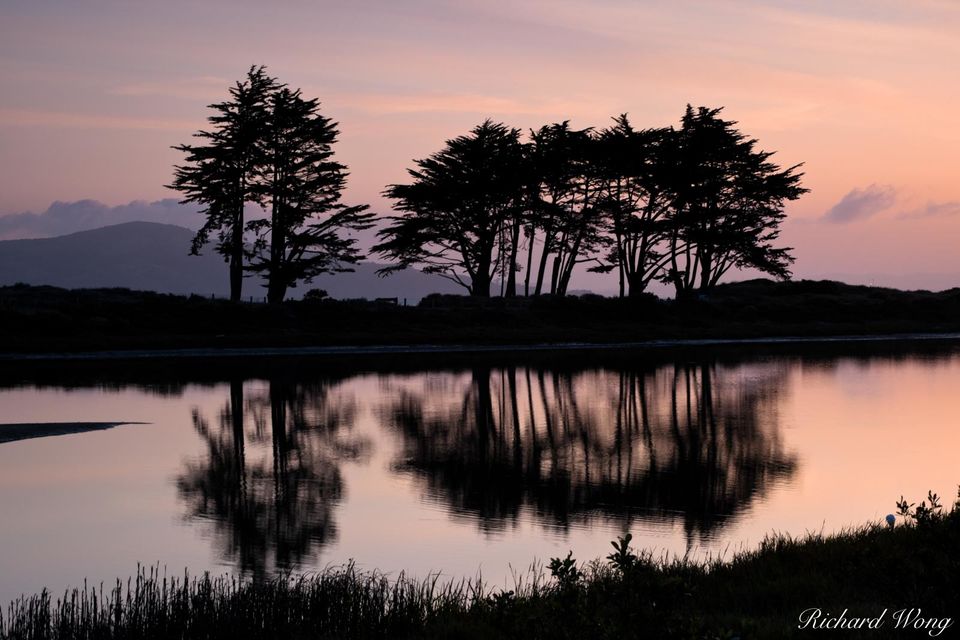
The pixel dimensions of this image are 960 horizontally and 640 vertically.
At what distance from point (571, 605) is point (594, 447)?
1515cm

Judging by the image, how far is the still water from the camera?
1388 cm

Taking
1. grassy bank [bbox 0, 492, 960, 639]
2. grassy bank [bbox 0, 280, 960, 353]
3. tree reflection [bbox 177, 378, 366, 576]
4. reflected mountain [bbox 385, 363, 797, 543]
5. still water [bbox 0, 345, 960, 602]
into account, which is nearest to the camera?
grassy bank [bbox 0, 492, 960, 639]

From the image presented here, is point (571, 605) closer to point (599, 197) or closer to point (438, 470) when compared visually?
point (438, 470)

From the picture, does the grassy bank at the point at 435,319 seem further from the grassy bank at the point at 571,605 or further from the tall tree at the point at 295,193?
the grassy bank at the point at 571,605

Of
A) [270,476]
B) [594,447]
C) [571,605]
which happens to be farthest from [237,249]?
[571,605]

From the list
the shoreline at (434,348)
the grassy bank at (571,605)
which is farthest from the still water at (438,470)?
the shoreline at (434,348)

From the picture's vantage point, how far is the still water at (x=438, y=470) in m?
13.9

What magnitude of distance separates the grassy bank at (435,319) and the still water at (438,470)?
15077mm

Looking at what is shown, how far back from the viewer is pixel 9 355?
153ft

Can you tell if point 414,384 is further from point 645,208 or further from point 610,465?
point 645,208

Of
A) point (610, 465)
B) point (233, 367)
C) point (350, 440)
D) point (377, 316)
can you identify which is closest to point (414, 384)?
point (233, 367)

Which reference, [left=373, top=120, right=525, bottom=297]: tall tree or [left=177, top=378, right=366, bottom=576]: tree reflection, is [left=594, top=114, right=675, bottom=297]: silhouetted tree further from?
[left=177, top=378, right=366, bottom=576]: tree reflection

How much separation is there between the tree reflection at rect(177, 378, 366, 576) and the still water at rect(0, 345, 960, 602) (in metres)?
0.07

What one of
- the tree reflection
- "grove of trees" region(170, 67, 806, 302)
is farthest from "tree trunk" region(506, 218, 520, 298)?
the tree reflection
